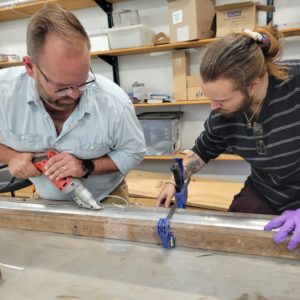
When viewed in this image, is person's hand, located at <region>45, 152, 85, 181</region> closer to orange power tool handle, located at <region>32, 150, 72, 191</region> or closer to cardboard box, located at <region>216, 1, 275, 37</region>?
orange power tool handle, located at <region>32, 150, 72, 191</region>

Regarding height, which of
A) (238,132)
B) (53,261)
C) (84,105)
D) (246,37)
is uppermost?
(246,37)

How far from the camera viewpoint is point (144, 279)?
811mm

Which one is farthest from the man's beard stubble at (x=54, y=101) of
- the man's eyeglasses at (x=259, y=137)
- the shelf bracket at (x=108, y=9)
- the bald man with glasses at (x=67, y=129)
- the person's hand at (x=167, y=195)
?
the shelf bracket at (x=108, y=9)

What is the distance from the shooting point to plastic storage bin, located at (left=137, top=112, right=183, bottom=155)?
265cm

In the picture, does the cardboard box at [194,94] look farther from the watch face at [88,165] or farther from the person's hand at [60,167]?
the person's hand at [60,167]

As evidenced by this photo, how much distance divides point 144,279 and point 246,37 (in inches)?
32.8

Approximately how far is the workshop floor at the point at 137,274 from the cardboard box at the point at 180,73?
182 cm

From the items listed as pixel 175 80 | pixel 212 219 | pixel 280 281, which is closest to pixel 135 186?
pixel 175 80

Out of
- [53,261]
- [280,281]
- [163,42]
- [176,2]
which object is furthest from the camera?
[163,42]

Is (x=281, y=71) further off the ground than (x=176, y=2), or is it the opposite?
(x=176, y=2)

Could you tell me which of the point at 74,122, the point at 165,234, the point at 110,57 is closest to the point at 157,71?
the point at 110,57

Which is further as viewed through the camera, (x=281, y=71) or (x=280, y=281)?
(x=281, y=71)

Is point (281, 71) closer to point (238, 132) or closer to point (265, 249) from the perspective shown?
point (238, 132)

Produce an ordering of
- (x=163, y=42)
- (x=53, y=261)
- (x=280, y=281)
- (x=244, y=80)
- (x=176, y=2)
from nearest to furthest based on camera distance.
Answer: (x=280, y=281), (x=53, y=261), (x=244, y=80), (x=176, y=2), (x=163, y=42)
